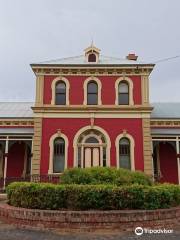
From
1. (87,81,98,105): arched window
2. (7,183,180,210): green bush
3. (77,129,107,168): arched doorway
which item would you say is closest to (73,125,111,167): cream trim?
(77,129,107,168): arched doorway

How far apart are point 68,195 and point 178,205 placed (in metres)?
3.71

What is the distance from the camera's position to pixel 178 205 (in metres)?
10.4

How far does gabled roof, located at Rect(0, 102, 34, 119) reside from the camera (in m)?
24.0

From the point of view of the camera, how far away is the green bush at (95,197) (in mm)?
9219

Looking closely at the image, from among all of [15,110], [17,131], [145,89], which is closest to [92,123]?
[145,89]

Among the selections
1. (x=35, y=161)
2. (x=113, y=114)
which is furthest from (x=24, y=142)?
(x=113, y=114)

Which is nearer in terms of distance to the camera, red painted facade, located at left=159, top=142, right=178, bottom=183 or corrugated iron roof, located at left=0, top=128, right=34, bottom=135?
corrugated iron roof, located at left=0, top=128, right=34, bottom=135

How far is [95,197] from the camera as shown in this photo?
9.22 meters

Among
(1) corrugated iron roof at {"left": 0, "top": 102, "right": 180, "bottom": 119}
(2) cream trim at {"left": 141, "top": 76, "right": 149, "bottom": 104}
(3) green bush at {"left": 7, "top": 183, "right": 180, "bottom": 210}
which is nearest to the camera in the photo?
(3) green bush at {"left": 7, "top": 183, "right": 180, "bottom": 210}

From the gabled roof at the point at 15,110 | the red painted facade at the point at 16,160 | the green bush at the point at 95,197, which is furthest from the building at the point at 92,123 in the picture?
the green bush at the point at 95,197

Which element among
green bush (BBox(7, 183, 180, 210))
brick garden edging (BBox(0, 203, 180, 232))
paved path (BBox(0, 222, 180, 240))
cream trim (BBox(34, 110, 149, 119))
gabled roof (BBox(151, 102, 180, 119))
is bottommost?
paved path (BBox(0, 222, 180, 240))

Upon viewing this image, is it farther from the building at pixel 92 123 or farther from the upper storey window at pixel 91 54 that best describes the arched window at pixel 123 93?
the upper storey window at pixel 91 54

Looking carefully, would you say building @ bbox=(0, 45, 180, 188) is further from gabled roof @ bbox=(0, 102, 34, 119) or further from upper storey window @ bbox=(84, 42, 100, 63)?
gabled roof @ bbox=(0, 102, 34, 119)

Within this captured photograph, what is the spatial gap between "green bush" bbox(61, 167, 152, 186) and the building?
27.7 ft
